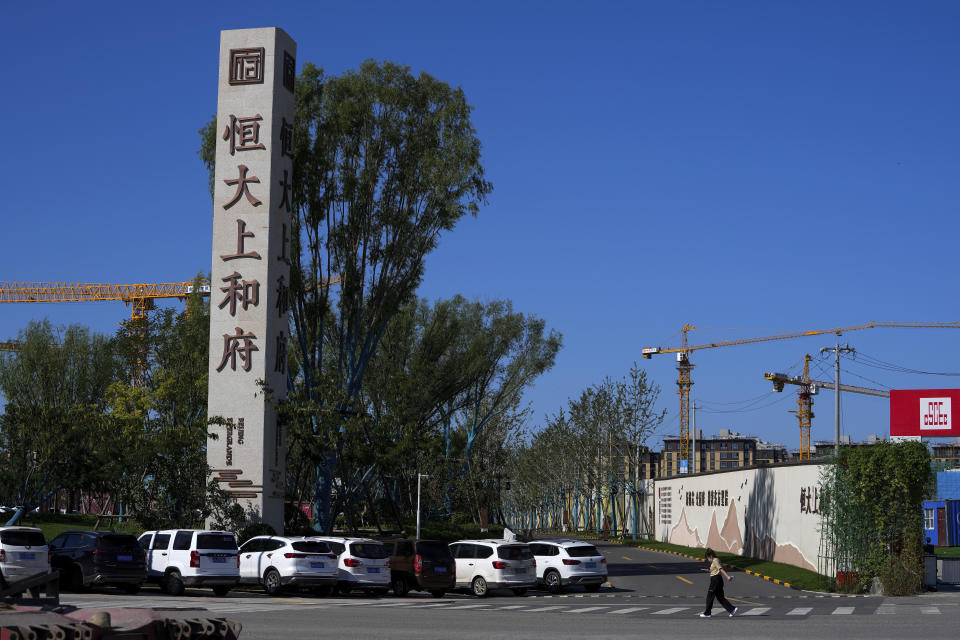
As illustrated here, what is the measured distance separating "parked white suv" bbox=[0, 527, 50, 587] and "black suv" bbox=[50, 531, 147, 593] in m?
1.33

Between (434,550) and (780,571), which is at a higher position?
(434,550)

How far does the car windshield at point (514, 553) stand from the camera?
3350cm

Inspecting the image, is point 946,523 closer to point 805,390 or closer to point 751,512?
point 751,512

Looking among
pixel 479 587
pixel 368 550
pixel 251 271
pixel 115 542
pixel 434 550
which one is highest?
pixel 251 271

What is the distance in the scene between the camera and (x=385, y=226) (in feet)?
155

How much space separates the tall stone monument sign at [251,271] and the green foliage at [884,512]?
68.2 ft

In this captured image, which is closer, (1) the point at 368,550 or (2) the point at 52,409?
(1) the point at 368,550

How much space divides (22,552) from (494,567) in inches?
542

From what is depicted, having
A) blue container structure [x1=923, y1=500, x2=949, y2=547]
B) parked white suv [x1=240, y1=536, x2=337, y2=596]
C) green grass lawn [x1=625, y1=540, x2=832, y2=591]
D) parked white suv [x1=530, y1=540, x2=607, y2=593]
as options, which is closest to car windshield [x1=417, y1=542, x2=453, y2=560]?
parked white suv [x1=240, y1=536, x2=337, y2=596]

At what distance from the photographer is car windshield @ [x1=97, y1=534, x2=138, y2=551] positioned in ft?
96.0

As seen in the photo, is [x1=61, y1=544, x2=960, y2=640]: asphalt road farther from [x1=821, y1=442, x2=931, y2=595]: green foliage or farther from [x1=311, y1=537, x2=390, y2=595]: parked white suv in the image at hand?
[x1=821, y1=442, x2=931, y2=595]: green foliage

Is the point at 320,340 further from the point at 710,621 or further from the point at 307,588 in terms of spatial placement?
the point at 710,621

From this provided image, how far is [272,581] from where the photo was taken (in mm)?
30281

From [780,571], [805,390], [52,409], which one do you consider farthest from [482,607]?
[805,390]
